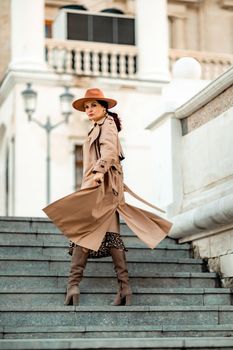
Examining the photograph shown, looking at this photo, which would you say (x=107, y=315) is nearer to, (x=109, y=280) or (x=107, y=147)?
(x=109, y=280)

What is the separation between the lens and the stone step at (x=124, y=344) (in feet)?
23.0

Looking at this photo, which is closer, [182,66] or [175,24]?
[182,66]

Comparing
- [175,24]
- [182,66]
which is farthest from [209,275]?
[175,24]

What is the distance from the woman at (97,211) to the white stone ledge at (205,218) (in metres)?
0.90

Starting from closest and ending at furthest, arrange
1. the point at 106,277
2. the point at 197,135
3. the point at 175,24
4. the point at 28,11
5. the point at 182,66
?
the point at 106,277 < the point at 197,135 < the point at 182,66 < the point at 28,11 < the point at 175,24

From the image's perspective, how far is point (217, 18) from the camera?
105 feet

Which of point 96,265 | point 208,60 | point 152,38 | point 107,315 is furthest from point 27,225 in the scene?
point 208,60

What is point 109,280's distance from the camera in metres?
9.47

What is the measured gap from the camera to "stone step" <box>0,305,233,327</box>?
8359 mm

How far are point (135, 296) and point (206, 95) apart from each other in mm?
2759

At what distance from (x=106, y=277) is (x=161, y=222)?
77 centimetres

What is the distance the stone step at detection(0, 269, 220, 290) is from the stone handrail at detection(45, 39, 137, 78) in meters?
16.0

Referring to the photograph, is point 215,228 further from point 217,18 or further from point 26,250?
point 217,18

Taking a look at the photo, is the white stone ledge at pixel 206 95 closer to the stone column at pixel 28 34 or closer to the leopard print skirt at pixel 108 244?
the leopard print skirt at pixel 108 244
